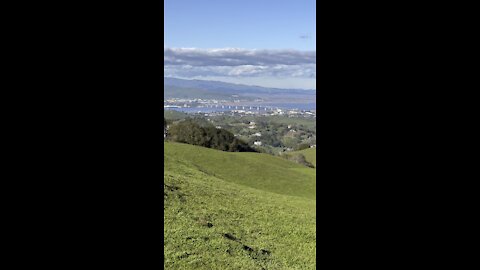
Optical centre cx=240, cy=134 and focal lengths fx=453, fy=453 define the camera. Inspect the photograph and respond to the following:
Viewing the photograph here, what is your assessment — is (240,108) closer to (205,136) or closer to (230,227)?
(205,136)

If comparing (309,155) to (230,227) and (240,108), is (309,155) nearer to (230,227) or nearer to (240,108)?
(230,227)

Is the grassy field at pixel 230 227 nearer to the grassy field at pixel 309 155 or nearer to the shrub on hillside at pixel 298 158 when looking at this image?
the shrub on hillside at pixel 298 158

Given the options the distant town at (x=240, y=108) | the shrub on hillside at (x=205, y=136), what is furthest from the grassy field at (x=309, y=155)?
the distant town at (x=240, y=108)

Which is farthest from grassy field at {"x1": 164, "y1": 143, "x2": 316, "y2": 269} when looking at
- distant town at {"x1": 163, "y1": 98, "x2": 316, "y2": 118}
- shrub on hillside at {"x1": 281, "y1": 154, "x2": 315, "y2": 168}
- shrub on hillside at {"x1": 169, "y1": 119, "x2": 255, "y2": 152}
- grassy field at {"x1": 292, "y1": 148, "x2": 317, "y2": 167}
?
distant town at {"x1": 163, "y1": 98, "x2": 316, "y2": 118}

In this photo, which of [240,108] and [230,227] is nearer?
[230,227]

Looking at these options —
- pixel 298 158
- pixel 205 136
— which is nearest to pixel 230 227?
pixel 205 136

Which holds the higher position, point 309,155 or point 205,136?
point 205,136

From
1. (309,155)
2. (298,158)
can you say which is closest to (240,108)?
(309,155)

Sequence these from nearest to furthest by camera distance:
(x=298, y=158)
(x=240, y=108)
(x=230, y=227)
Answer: (x=230, y=227) < (x=298, y=158) < (x=240, y=108)

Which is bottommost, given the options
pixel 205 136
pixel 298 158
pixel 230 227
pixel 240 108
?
pixel 298 158

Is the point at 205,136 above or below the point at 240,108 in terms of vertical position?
below

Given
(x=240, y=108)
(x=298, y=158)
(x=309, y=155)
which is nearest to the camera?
(x=298, y=158)

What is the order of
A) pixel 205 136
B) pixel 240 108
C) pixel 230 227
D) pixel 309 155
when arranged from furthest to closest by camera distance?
pixel 240 108, pixel 309 155, pixel 205 136, pixel 230 227
